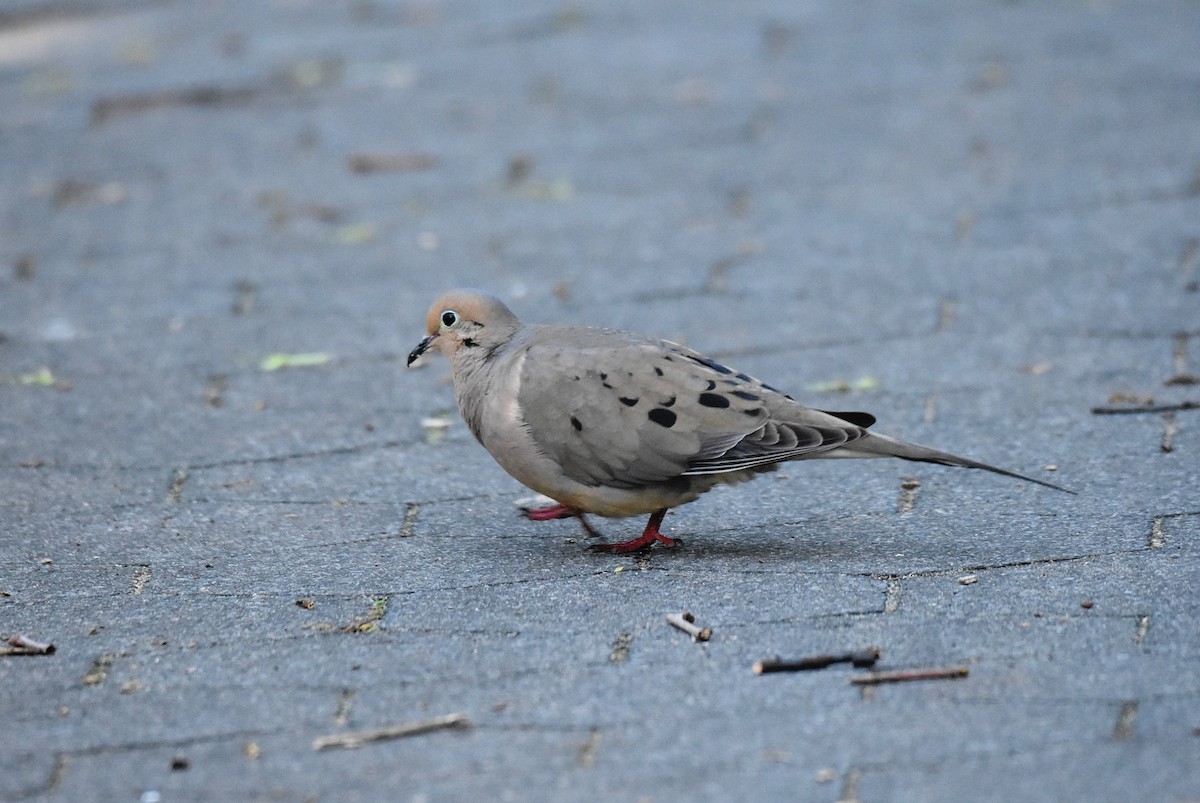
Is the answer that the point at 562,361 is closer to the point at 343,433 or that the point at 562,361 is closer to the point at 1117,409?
the point at 343,433

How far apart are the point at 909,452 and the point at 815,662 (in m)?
0.64

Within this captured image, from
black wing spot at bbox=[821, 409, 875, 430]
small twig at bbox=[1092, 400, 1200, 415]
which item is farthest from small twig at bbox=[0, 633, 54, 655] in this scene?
small twig at bbox=[1092, 400, 1200, 415]

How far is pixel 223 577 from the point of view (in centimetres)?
348

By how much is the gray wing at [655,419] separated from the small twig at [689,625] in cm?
42

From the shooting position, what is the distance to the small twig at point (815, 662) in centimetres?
291

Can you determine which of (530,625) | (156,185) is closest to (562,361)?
(530,625)

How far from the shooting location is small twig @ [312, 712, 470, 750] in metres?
2.71

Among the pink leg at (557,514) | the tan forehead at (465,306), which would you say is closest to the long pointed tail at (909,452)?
the pink leg at (557,514)

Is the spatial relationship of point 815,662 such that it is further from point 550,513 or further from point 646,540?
point 550,513

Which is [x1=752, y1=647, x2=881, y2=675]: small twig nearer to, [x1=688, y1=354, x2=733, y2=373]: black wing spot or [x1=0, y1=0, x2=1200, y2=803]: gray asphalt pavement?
[x1=0, y1=0, x2=1200, y2=803]: gray asphalt pavement

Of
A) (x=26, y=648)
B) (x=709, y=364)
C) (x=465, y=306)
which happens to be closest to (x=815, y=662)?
(x=709, y=364)

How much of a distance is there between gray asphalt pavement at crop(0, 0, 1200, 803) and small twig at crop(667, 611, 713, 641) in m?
0.03

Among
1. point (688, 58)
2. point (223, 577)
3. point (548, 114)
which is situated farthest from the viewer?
point (688, 58)

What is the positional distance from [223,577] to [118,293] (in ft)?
7.74
